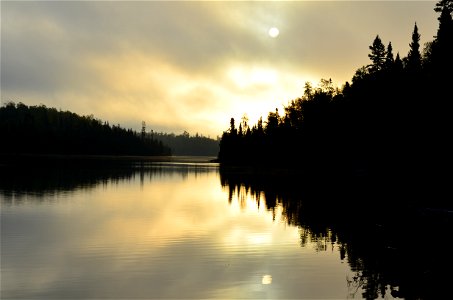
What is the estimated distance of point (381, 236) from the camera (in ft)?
106

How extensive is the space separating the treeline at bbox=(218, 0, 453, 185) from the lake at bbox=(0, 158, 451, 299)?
16.0m

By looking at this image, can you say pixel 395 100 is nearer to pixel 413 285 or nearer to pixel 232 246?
pixel 232 246

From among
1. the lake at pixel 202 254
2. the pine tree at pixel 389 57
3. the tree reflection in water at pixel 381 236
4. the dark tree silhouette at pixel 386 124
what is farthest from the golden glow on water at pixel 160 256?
the pine tree at pixel 389 57

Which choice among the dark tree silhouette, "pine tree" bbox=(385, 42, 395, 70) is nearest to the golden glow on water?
the dark tree silhouette

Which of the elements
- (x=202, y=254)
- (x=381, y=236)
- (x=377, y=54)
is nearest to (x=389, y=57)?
(x=377, y=54)

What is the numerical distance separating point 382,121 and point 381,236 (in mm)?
44555

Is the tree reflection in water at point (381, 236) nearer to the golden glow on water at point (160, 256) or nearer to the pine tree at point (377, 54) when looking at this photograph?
the golden glow on water at point (160, 256)

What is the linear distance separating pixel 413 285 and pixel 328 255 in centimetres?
667

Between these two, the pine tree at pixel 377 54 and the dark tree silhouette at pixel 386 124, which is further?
the pine tree at pixel 377 54

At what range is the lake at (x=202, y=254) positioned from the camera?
19172 mm

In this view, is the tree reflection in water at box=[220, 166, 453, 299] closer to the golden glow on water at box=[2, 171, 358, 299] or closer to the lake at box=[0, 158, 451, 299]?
the lake at box=[0, 158, 451, 299]

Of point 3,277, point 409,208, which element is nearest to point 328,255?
point 3,277

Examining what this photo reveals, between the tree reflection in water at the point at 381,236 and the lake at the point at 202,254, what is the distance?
109 mm

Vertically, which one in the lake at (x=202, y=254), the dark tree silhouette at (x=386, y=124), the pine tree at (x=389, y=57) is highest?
the pine tree at (x=389, y=57)
